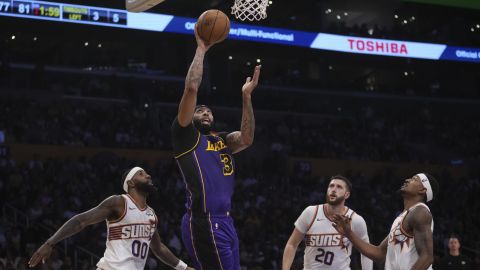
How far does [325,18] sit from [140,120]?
38.4 feet

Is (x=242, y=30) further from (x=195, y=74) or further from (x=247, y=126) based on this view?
(x=195, y=74)

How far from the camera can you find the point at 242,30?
22.5 m

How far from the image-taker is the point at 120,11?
21.0 meters

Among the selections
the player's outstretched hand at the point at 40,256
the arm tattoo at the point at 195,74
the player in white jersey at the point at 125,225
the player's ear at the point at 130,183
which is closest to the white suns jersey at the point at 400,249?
the arm tattoo at the point at 195,74

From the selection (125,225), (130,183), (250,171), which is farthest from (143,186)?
(250,171)

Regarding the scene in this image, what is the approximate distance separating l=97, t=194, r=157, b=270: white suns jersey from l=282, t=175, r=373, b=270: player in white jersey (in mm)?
1400

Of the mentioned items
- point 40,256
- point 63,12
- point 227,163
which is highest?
point 63,12

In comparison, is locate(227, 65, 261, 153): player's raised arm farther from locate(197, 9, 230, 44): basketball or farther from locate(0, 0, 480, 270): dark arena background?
locate(0, 0, 480, 270): dark arena background

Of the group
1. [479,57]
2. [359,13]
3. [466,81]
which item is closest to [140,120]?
[479,57]

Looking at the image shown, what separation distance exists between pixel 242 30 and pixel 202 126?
16.5 meters

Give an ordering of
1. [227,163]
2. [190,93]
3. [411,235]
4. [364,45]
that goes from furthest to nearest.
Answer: [364,45] < [411,235] < [227,163] < [190,93]

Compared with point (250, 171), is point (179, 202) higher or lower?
lower

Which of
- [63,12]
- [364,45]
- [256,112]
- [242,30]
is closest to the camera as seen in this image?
[63,12]

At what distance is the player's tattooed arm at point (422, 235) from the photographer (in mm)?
6281
